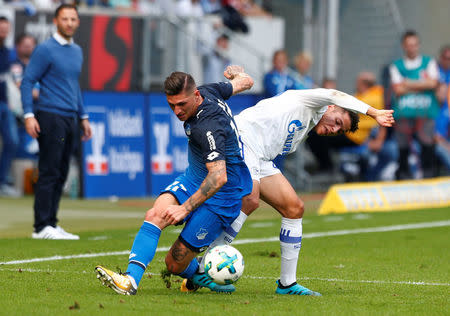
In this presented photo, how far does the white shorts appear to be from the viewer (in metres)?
8.23

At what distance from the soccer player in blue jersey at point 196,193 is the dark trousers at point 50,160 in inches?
143

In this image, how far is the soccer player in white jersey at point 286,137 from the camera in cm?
794

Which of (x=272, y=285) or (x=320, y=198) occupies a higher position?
(x=272, y=285)

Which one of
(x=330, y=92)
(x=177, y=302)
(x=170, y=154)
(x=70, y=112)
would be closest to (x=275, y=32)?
Answer: (x=170, y=154)

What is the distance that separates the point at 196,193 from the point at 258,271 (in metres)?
2.12

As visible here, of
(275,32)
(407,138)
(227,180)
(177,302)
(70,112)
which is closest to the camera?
(177,302)

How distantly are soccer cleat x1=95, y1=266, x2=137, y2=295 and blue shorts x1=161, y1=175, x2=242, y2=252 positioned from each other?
582 millimetres

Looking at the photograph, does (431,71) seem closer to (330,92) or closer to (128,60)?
(128,60)

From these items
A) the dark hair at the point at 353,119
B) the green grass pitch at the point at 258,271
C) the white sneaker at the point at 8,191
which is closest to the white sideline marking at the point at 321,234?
the green grass pitch at the point at 258,271

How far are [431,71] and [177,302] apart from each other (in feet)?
40.1

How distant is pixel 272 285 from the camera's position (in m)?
8.31

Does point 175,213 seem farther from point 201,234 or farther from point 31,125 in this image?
point 31,125

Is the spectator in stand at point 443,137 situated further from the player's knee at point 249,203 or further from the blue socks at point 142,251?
the blue socks at point 142,251

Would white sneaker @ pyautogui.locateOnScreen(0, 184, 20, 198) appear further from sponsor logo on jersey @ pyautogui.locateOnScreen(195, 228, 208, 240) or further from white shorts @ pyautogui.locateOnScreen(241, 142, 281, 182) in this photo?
sponsor logo on jersey @ pyautogui.locateOnScreen(195, 228, 208, 240)
